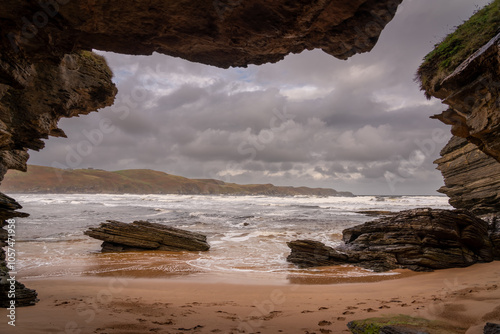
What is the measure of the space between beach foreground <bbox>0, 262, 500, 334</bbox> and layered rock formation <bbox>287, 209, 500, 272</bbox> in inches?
23.3

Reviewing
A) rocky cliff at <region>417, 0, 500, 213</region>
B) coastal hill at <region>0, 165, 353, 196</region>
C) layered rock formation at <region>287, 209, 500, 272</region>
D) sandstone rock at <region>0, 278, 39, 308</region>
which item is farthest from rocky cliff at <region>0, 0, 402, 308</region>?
coastal hill at <region>0, 165, 353, 196</region>

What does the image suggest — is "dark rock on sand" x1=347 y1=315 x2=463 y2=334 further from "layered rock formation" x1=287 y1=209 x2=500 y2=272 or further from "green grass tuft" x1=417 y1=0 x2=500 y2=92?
"green grass tuft" x1=417 y1=0 x2=500 y2=92

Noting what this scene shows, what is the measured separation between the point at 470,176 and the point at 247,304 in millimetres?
16368

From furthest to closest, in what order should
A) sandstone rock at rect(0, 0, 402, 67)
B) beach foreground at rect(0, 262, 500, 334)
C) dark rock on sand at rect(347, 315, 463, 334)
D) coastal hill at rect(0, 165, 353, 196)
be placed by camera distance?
coastal hill at rect(0, 165, 353, 196) < beach foreground at rect(0, 262, 500, 334) < sandstone rock at rect(0, 0, 402, 67) < dark rock on sand at rect(347, 315, 463, 334)

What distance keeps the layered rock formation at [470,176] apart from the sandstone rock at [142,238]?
1528 centimetres

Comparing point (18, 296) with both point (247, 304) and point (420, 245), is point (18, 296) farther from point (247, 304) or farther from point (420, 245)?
point (420, 245)

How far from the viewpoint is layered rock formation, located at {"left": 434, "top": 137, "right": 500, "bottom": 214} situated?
13.8 meters

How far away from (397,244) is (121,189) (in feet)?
497

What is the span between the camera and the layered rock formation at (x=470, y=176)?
45.2ft

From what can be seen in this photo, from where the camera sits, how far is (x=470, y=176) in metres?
15.2

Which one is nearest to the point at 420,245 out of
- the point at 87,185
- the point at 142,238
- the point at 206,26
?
the point at 206,26

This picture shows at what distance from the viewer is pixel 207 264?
34.3 feet

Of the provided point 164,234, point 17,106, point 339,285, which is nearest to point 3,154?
point 17,106

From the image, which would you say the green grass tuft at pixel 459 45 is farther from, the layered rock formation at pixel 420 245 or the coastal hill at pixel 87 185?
the coastal hill at pixel 87 185
